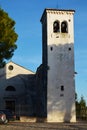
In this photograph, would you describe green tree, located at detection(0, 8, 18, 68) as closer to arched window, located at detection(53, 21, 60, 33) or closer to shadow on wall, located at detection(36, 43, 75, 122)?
shadow on wall, located at detection(36, 43, 75, 122)

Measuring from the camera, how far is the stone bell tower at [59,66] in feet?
150

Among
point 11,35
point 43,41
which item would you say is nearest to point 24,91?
point 43,41

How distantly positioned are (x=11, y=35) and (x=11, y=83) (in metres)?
24.8

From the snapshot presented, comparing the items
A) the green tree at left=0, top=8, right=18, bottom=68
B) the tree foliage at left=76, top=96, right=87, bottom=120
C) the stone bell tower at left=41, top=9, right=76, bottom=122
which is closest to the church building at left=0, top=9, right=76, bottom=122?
the stone bell tower at left=41, top=9, right=76, bottom=122

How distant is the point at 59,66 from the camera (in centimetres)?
4631

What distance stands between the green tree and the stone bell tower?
14411 mm

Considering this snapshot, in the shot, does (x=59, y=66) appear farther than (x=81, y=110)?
No

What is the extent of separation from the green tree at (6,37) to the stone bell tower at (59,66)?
47.3ft

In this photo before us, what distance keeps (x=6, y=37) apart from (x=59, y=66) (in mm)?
16184

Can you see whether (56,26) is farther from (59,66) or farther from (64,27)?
(59,66)

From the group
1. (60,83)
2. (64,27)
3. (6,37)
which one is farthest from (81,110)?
(6,37)

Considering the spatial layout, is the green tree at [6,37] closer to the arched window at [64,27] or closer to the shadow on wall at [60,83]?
the shadow on wall at [60,83]

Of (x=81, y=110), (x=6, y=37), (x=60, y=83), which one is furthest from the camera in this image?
(x=81, y=110)

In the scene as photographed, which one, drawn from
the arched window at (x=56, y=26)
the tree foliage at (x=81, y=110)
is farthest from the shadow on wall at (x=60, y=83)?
the tree foliage at (x=81, y=110)
